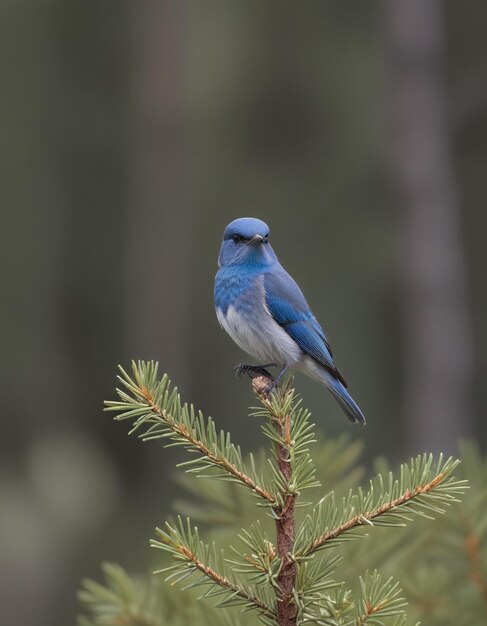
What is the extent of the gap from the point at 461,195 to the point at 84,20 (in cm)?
506

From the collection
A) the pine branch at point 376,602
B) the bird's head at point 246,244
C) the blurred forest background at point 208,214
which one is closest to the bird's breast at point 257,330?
the bird's head at point 246,244

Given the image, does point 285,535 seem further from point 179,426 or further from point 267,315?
point 267,315

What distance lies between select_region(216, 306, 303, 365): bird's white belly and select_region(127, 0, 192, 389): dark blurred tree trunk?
7.25 m

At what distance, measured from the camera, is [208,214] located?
12.6 meters

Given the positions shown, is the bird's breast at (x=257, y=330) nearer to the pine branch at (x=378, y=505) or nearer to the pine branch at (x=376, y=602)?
the pine branch at (x=378, y=505)

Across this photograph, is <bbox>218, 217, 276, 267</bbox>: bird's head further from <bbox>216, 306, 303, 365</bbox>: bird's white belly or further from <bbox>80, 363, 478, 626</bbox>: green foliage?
<bbox>80, 363, 478, 626</bbox>: green foliage

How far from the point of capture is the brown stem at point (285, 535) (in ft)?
5.03

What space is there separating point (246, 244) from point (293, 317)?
334mm

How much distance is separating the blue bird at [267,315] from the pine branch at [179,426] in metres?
1.69

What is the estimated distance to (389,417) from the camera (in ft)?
39.5

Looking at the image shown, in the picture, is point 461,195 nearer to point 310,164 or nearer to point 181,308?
point 310,164

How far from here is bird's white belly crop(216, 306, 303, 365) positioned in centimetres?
342

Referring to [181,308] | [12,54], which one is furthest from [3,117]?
[181,308]

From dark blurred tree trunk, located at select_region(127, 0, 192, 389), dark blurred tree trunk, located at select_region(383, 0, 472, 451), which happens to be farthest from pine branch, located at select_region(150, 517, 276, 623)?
dark blurred tree trunk, located at select_region(127, 0, 192, 389)
